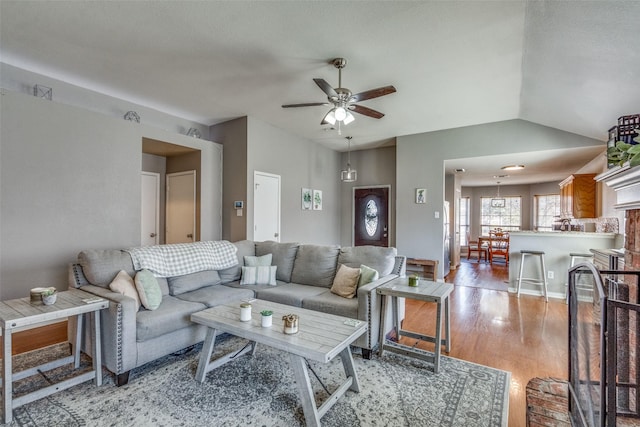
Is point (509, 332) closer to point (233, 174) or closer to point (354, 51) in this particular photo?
point (354, 51)

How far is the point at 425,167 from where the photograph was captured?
5668 millimetres

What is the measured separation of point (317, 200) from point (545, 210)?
761 cm

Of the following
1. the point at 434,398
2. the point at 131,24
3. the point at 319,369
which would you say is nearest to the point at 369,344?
the point at 319,369

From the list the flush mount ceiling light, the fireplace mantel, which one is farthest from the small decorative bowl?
the flush mount ceiling light

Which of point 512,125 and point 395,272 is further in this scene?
point 512,125

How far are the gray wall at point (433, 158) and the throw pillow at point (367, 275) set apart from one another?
3006 millimetres

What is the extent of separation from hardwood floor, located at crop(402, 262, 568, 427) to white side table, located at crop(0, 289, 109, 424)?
106 inches

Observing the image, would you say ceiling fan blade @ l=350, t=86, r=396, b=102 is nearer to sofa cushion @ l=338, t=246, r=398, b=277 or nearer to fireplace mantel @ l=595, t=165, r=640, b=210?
sofa cushion @ l=338, t=246, r=398, b=277

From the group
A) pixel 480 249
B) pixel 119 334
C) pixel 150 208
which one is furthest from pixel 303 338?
pixel 480 249

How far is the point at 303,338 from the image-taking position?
1.89 m

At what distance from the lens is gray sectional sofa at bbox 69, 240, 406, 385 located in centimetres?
224

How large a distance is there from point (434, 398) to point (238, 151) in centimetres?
438

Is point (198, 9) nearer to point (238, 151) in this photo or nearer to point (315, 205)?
point (238, 151)

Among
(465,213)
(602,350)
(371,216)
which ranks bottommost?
(602,350)
